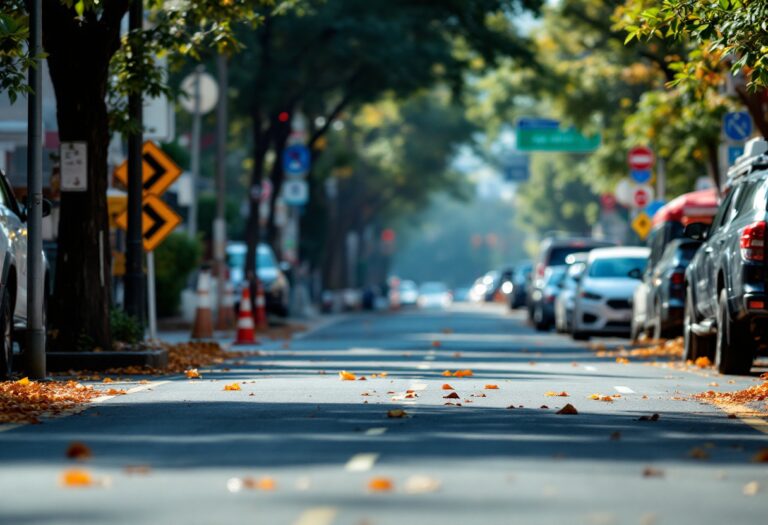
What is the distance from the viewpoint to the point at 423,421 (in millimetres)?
12867

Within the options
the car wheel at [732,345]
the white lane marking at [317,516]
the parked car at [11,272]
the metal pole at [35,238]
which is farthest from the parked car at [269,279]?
the white lane marking at [317,516]

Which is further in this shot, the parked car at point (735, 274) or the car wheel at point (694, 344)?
the car wheel at point (694, 344)

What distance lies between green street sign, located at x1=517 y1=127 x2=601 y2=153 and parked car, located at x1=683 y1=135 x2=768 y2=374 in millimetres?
42310

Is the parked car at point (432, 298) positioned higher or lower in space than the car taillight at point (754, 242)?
lower

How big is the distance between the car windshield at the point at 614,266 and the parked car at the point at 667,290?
11.4ft

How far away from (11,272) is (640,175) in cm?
2647

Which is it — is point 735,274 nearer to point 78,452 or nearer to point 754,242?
point 754,242

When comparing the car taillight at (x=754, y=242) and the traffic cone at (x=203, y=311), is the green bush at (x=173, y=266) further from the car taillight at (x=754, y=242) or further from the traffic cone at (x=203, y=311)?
the car taillight at (x=754, y=242)

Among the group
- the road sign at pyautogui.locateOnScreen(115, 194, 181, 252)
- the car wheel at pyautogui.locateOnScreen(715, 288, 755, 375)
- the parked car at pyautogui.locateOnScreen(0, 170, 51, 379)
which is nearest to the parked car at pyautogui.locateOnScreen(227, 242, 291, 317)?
the road sign at pyautogui.locateOnScreen(115, 194, 181, 252)

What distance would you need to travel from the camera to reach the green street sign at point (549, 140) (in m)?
65.1

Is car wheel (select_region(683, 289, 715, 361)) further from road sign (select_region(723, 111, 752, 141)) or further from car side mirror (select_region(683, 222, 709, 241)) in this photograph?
road sign (select_region(723, 111, 752, 141))

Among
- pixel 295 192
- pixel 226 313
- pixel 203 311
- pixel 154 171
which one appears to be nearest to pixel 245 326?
pixel 203 311

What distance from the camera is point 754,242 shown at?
18.5 meters

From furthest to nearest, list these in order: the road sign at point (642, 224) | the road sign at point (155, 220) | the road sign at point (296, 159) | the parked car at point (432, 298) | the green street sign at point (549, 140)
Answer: the parked car at point (432, 298) → the green street sign at point (549, 140) → the road sign at point (296, 159) → the road sign at point (642, 224) → the road sign at point (155, 220)
